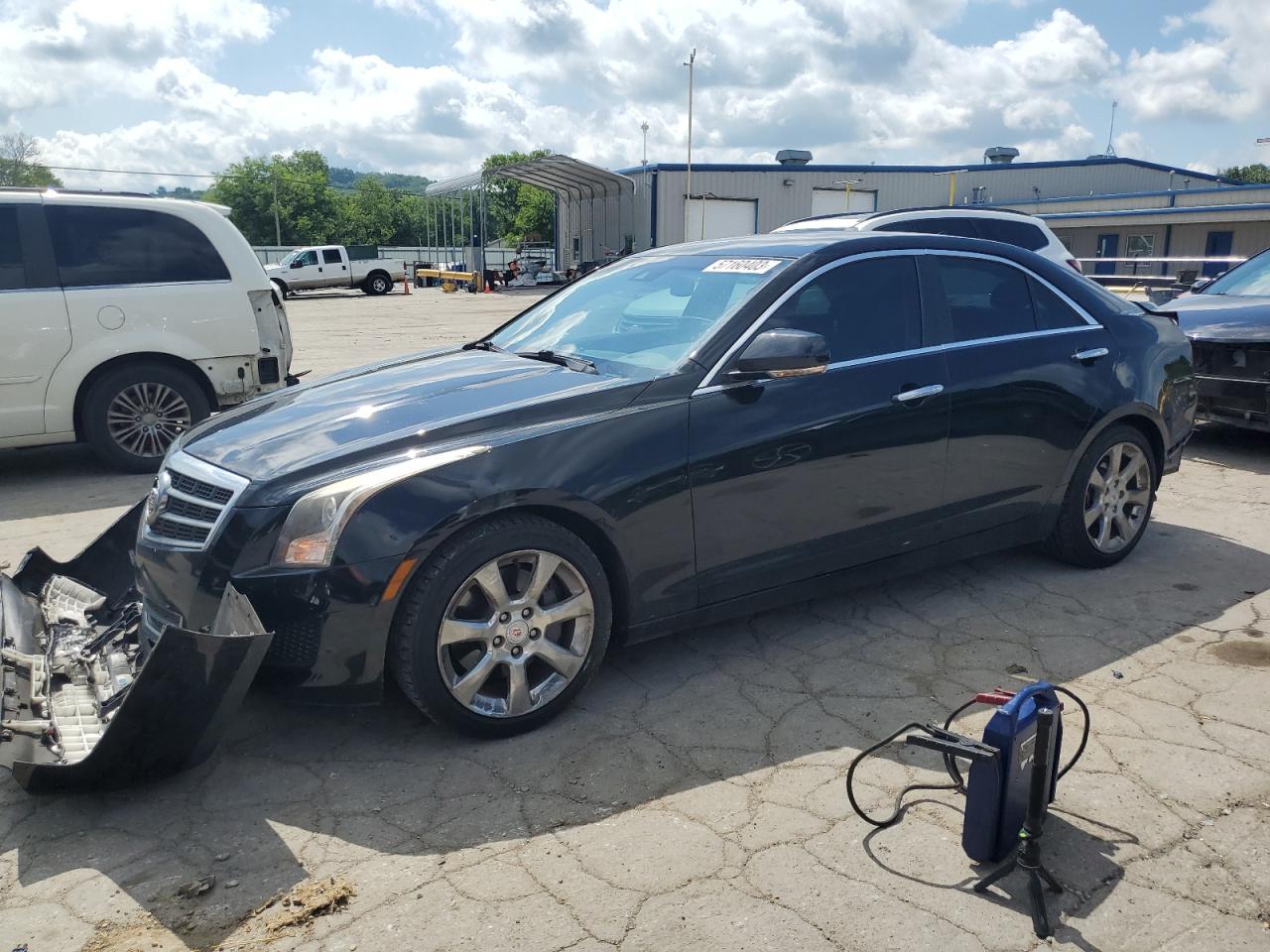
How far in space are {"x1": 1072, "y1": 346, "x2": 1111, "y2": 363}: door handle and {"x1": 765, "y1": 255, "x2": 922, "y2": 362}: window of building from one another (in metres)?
0.98

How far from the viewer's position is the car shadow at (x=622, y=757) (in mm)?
2844

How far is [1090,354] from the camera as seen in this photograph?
15.9 ft

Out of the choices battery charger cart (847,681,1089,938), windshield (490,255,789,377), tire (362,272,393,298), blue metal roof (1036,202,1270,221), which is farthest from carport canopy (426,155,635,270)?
battery charger cart (847,681,1089,938)

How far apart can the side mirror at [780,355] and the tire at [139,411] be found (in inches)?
202

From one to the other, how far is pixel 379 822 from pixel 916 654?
7.39 ft

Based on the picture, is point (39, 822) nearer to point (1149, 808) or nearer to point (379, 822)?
point (379, 822)

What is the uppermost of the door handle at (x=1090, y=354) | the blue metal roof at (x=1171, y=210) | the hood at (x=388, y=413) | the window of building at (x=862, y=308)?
the blue metal roof at (x=1171, y=210)

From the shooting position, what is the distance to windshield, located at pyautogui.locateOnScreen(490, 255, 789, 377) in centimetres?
401

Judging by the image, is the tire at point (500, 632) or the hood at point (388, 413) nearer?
the tire at point (500, 632)

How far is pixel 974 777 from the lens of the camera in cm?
274

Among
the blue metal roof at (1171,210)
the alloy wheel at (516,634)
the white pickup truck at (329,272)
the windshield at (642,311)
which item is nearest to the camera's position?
the alloy wheel at (516,634)

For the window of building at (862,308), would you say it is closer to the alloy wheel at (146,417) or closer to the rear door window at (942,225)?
the alloy wheel at (146,417)

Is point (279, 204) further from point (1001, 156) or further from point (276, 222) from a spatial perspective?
point (1001, 156)

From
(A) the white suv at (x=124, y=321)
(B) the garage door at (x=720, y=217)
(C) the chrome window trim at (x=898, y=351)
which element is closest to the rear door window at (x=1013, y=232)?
(C) the chrome window trim at (x=898, y=351)
